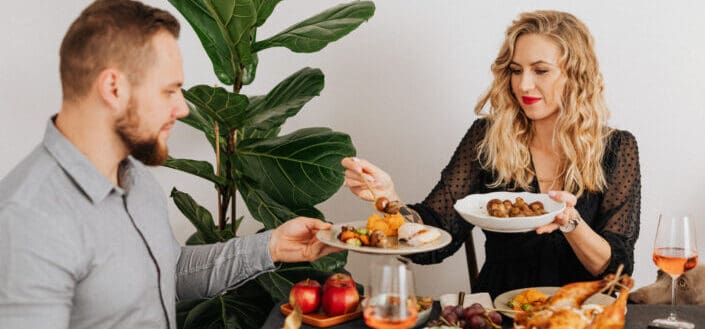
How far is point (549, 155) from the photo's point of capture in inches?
103

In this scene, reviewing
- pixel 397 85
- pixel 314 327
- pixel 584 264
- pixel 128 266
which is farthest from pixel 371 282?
pixel 397 85

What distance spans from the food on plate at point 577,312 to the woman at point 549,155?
33.0 inches

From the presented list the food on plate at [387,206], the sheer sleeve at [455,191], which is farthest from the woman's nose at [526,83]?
the food on plate at [387,206]

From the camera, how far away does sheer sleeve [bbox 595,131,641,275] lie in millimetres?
2428

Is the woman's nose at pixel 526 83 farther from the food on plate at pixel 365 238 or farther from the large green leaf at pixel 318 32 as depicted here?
the food on plate at pixel 365 238

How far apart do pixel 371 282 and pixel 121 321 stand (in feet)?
2.00

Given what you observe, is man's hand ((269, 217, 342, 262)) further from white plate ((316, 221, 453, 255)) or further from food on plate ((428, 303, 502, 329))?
food on plate ((428, 303, 502, 329))

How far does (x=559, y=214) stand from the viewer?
6.59 feet

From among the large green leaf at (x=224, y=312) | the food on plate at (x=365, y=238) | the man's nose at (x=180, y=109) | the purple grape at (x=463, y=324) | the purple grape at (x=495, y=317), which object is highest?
the man's nose at (x=180, y=109)

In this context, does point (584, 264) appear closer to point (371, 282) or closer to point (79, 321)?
point (371, 282)

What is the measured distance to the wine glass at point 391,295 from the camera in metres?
1.31

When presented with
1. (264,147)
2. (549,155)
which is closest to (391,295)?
(264,147)

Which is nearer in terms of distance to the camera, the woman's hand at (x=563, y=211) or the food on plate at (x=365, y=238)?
the food on plate at (x=365, y=238)

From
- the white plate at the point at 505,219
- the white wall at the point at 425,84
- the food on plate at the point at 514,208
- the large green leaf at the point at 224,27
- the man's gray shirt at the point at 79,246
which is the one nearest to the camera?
the man's gray shirt at the point at 79,246
